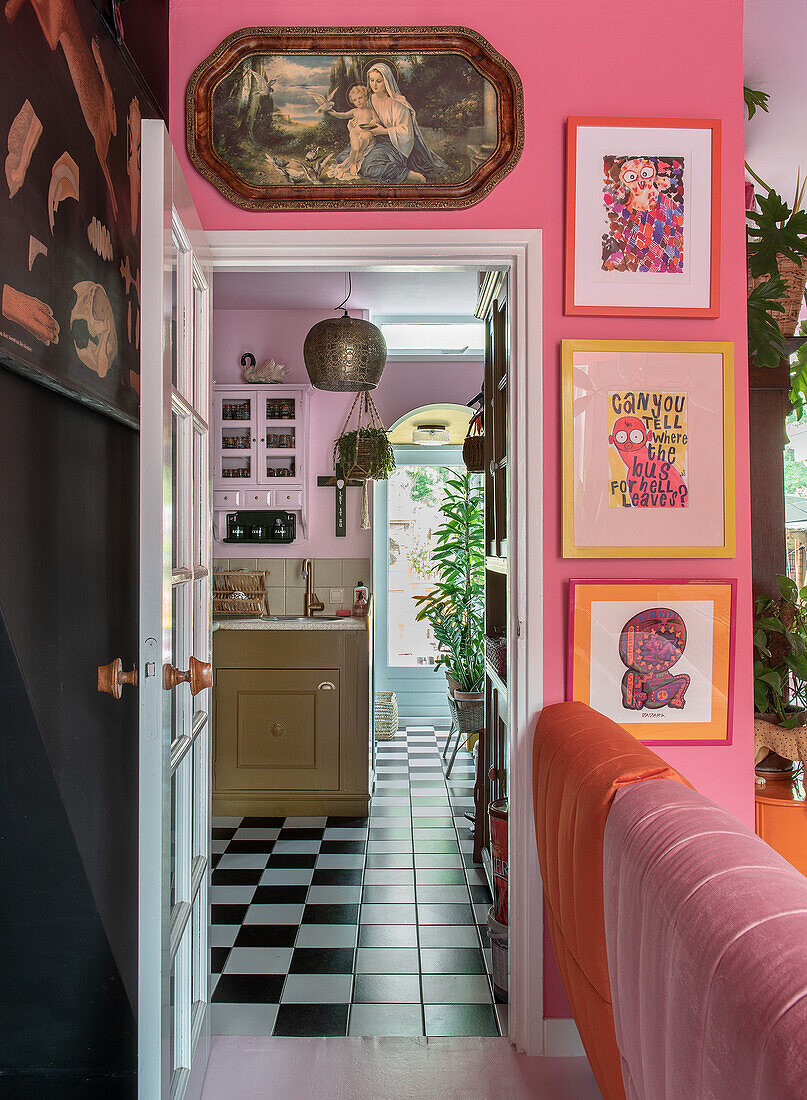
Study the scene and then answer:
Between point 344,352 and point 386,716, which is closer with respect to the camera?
point 344,352

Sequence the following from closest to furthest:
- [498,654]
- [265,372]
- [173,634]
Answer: [173,634]
[498,654]
[265,372]

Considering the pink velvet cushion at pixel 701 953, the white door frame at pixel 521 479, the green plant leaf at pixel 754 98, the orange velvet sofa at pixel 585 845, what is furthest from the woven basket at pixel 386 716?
the pink velvet cushion at pixel 701 953

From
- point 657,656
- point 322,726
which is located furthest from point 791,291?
point 322,726

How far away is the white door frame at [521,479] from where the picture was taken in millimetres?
2332

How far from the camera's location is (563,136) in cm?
235

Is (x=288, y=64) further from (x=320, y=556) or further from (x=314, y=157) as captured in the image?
(x=320, y=556)

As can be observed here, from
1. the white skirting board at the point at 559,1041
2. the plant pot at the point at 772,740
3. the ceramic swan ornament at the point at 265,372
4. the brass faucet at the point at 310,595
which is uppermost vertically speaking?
the ceramic swan ornament at the point at 265,372

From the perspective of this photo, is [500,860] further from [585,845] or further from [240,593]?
[240,593]

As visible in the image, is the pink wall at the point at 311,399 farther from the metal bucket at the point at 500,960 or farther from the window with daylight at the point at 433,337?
the metal bucket at the point at 500,960

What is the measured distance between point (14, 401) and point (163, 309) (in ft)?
1.03

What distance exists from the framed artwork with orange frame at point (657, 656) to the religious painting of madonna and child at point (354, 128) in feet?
4.13

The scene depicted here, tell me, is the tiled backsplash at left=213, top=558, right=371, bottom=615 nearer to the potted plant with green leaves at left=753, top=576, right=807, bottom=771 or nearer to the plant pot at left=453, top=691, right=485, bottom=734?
the plant pot at left=453, top=691, right=485, bottom=734

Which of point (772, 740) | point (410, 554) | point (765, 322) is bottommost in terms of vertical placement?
point (772, 740)

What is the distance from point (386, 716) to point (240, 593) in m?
1.84
